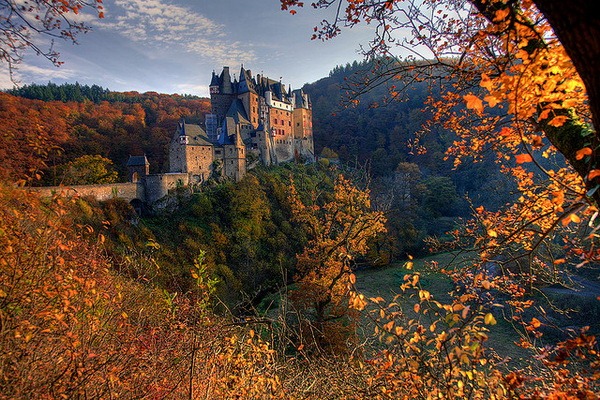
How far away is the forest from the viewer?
2.66m

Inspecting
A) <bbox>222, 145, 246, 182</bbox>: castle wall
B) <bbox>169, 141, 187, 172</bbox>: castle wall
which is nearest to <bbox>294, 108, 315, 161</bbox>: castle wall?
<bbox>222, 145, 246, 182</bbox>: castle wall

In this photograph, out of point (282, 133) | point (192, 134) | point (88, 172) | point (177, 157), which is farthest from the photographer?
point (282, 133)

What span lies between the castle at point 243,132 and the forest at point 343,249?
274 centimetres

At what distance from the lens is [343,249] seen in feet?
40.2

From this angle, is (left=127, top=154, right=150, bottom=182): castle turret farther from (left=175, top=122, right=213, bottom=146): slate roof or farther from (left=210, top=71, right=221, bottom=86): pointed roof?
(left=210, top=71, right=221, bottom=86): pointed roof

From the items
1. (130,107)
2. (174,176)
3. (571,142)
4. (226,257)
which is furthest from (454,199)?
(130,107)

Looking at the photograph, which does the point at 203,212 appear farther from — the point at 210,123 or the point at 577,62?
the point at 577,62

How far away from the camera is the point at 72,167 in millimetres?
24719

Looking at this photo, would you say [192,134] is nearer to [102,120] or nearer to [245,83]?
[245,83]

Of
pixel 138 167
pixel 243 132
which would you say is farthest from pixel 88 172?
pixel 243 132

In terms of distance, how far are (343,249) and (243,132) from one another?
29135 mm

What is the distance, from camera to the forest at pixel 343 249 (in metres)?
2.66

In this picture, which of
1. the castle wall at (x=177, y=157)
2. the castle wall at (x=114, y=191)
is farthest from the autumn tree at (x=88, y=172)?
the castle wall at (x=177, y=157)

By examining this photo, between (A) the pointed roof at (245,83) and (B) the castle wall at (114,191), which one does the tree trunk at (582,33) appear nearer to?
(B) the castle wall at (114,191)
